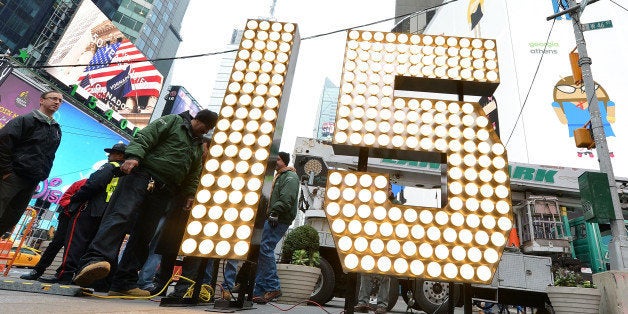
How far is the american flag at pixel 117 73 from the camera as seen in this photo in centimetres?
2705

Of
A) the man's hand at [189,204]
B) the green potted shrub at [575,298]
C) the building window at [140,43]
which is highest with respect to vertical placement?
the building window at [140,43]

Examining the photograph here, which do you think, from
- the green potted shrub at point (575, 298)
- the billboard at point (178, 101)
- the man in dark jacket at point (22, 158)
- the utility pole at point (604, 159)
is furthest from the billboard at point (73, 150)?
the green potted shrub at point (575, 298)

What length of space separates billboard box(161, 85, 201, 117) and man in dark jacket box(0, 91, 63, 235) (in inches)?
1237

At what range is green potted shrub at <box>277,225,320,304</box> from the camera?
14.5 ft

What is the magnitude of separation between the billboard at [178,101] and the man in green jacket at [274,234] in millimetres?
31588

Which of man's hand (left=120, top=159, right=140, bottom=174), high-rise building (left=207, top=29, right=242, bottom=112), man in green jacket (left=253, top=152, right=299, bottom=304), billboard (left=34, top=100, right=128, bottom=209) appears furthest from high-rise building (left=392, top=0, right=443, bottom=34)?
high-rise building (left=207, top=29, right=242, bottom=112)

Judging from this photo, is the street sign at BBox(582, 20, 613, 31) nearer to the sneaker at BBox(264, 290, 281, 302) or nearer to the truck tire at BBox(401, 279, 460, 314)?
the truck tire at BBox(401, 279, 460, 314)

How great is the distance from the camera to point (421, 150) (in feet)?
7.35

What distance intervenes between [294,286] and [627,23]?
22123 mm

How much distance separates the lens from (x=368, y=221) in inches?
79.3

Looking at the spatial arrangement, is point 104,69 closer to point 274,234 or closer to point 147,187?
point 274,234

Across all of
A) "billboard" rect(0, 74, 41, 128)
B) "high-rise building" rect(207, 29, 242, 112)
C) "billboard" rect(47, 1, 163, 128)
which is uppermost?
"high-rise building" rect(207, 29, 242, 112)

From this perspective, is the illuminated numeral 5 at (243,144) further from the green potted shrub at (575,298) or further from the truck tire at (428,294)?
the green potted shrub at (575,298)

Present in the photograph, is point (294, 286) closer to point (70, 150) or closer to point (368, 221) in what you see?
point (368, 221)
